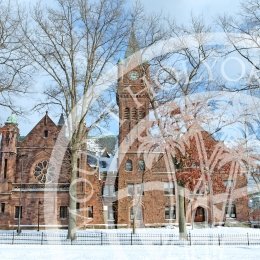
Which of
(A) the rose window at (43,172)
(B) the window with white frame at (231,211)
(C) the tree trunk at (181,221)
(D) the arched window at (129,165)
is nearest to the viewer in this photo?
(C) the tree trunk at (181,221)

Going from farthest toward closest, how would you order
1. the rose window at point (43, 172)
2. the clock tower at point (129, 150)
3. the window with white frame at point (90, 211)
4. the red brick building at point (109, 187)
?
the clock tower at point (129, 150) → the rose window at point (43, 172) → the window with white frame at point (90, 211) → the red brick building at point (109, 187)

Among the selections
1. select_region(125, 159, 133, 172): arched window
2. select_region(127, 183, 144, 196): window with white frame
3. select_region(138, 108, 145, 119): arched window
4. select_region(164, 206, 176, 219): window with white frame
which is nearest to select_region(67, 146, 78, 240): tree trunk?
select_region(138, 108, 145, 119): arched window

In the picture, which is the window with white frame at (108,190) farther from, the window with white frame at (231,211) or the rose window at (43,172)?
the window with white frame at (231,211)

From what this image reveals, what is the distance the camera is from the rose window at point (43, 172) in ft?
134

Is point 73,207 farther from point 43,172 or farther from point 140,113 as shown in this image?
point 140,113

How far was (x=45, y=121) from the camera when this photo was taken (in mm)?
42312

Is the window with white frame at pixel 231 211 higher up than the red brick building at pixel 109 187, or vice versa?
the red brick building at pixel 109 187

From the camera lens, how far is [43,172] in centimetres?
4100
